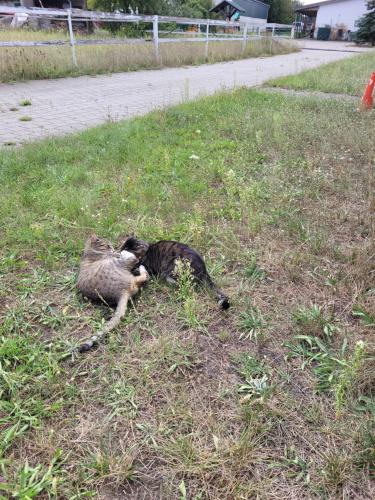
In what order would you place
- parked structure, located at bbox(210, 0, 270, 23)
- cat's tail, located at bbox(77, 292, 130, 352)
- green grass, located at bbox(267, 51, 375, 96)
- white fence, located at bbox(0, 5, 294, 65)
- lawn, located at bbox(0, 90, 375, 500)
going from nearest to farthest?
lawn, located at bbox(0, 90, 375, 500) → cat's tail, located at bbox(77, 292, 130, 352) → green grass, located at bbox(267, 51, 375, 96) → white fence, located at bbox(0, 5, 294, 65) → parked structure, located at bbox(210, 0, 270, 23)

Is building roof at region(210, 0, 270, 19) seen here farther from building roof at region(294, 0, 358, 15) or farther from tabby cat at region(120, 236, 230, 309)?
tabby cat at region(120, 236, 230, 309)

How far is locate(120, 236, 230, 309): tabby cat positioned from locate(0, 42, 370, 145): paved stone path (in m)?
3.72

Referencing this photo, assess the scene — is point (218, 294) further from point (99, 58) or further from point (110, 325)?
point (99, 58)

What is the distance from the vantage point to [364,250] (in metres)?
2.96

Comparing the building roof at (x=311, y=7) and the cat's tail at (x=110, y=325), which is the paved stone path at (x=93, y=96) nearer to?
the cat's tail at (x=110, y=325)

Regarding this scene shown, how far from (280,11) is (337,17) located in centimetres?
707

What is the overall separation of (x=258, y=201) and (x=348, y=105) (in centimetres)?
511

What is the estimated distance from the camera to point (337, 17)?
44.0 m

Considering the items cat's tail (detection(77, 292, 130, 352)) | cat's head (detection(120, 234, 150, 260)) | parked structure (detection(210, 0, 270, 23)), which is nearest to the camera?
cat's tail (detection(77, 292, 130, 352))

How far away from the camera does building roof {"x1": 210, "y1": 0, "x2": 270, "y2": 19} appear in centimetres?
4019

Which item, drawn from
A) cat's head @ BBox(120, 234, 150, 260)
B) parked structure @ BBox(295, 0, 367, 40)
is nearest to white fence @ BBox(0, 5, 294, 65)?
cat's head @ BBox(120, 234, 150, 260)

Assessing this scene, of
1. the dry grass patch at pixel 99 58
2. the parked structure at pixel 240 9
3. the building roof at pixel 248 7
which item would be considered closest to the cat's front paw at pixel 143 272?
the dry grass patch at pixel 99 58

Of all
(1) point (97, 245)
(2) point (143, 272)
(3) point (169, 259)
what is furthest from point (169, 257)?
(1) point (97, 245)

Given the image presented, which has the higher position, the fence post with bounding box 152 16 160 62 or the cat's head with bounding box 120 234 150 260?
the fence post with bounding box 152 16 160 62
